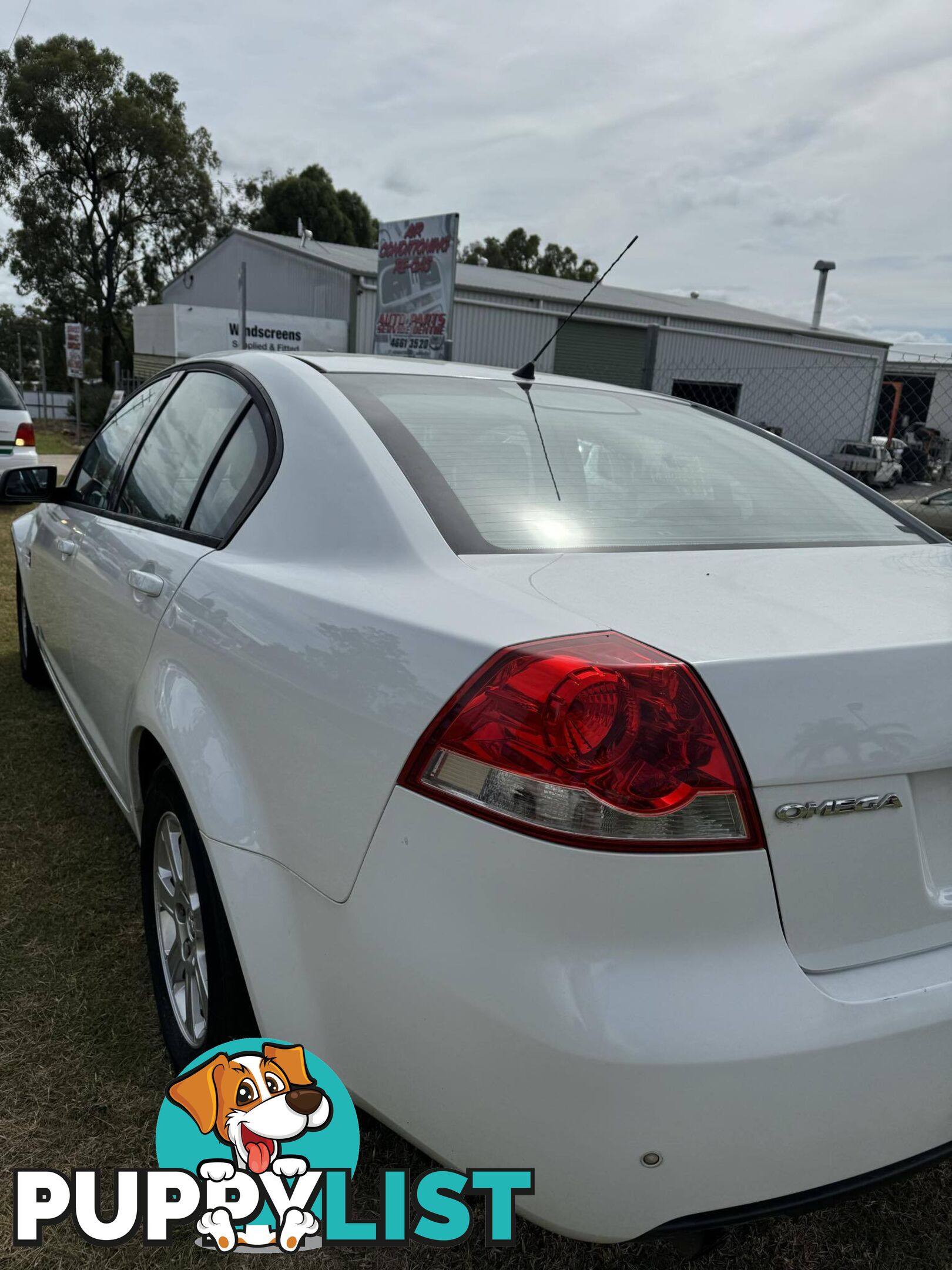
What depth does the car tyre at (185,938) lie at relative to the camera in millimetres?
1751

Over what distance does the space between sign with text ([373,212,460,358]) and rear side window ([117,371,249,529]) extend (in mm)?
7804

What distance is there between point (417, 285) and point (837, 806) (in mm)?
11078

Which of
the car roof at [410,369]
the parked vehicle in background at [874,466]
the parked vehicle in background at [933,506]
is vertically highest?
the car roof at [410,369]

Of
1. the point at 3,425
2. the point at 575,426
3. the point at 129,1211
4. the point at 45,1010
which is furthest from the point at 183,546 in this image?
the point at 3,425

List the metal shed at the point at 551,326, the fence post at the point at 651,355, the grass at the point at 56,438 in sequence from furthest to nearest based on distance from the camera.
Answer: the metal shed at the point at 551,326 < the grass at the point at 56,438 < the fence post at the point at 651,355

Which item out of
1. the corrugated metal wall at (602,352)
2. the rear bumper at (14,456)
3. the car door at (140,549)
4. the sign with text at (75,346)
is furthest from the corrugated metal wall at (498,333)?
the car door at (140,549)

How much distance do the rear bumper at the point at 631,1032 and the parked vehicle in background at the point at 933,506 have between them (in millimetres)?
8078

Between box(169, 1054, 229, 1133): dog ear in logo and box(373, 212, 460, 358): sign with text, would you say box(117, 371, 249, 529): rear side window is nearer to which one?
box(169, 1054, 229, 1133): dog ear in logo

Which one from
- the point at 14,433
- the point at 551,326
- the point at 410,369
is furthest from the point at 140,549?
the point at 551,326

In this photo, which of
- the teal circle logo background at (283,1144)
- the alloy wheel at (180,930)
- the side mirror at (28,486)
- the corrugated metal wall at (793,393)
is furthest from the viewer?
the corrugated metal wall at (793,393)

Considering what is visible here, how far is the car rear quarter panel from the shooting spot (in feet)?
4.48

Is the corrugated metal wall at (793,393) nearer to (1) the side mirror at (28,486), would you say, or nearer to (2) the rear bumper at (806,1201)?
(1) the side mirror at (28,486)

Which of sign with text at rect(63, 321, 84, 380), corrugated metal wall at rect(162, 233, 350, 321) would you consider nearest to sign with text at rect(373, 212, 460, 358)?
sign with text at rect(63, 321, 84, 380)

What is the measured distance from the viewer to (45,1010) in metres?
2.27
